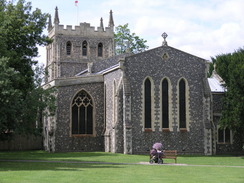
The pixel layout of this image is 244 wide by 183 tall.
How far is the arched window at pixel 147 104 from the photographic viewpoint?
39875 millimetres

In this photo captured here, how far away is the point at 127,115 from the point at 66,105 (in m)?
6.07

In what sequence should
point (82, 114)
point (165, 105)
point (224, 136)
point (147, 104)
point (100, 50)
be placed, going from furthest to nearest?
point (100, 50)
point (224, 136)
point (82, 114)
point (165, 105)
point (147, 104)

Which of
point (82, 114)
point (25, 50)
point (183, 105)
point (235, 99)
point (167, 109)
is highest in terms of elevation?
point (25, 50)

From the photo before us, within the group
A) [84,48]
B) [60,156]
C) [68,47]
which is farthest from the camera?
[84,48]

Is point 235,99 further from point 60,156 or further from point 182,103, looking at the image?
point 60,156

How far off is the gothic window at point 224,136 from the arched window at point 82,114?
11631 millimetres

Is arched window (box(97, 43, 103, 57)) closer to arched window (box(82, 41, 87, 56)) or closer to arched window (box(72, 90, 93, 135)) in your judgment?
arched window (box(82, 41, 87, 56))

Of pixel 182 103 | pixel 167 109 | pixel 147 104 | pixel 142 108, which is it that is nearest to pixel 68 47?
pixel 147 104

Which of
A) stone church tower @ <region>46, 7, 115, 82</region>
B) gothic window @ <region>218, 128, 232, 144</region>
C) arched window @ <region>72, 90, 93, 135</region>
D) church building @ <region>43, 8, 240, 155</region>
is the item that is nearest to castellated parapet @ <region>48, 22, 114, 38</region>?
stone church tower @ <region>46, 7, 115, 82</region>

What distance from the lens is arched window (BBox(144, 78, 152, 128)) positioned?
3988cm

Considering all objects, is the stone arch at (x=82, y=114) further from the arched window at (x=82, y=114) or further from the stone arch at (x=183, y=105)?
the stone arch at (x=183, y=105)

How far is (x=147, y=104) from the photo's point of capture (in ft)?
131

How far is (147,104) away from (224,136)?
8.50 metres

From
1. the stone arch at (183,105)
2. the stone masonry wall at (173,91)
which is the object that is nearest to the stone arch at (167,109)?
the stone masonry wall at (173,91)
